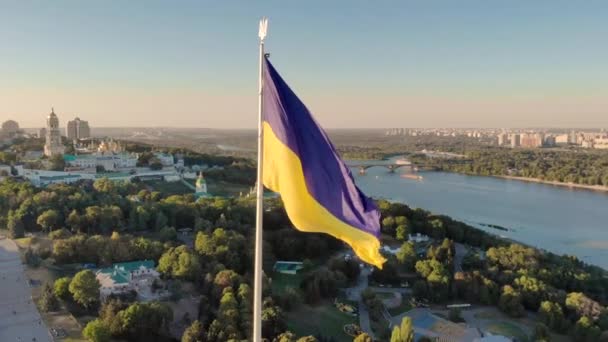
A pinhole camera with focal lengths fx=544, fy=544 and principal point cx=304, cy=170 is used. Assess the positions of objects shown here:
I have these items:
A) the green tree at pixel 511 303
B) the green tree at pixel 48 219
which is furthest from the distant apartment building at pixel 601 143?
the green tree at pixel 48 219

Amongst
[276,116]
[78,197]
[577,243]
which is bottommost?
[577,243]

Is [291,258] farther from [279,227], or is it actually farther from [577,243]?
[577,243]

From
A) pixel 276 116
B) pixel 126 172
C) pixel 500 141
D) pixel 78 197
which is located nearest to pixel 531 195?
pixel 126 172

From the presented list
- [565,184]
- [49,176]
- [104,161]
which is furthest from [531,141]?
[49,176]

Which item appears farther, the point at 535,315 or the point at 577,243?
the point at 577,243

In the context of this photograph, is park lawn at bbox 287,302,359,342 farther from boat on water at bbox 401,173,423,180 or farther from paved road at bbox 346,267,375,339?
boat on water at bbox 401,173,423,180

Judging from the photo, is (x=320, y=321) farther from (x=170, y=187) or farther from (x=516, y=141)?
(x=516, y=141)

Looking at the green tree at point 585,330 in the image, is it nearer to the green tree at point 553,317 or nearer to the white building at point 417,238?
the green tree at point 553,317

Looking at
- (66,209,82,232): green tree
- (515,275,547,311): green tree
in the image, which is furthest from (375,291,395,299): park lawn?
(66,209,82,232): green tree
